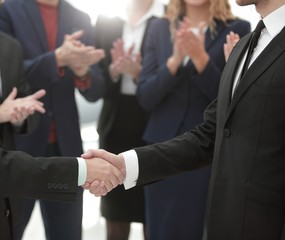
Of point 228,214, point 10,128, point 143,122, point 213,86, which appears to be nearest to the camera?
point 228,214

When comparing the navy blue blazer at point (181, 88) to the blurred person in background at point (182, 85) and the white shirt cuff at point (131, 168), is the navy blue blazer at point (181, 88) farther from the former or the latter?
the white shirt cuff at point (131, 168)

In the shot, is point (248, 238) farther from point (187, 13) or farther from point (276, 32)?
point (187, 13)

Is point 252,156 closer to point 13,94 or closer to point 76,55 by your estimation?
point 13,94

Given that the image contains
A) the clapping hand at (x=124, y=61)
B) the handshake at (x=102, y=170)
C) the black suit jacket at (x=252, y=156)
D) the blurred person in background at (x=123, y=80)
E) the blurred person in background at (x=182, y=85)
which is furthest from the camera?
the blurred person in background at (x=123, y=80)

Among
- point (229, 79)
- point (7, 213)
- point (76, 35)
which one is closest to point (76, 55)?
point (76, 35)

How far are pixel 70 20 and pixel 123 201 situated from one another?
1108 mm

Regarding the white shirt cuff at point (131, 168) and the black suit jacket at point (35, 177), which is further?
the white shirt cuff at point (131, 168)

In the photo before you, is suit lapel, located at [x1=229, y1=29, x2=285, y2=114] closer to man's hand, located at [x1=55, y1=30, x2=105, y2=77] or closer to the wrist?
the wrist

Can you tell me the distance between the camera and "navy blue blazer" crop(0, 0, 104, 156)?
2.30 meters

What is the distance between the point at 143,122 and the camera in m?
2.75

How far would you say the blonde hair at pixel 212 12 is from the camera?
236 cm

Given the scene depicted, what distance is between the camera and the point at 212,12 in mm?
2361

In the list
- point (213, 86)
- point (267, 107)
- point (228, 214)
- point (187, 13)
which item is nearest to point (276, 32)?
point (267, 107)

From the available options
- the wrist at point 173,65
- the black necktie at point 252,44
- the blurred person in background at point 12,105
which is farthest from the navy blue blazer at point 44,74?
the black necktie at point 252,44
